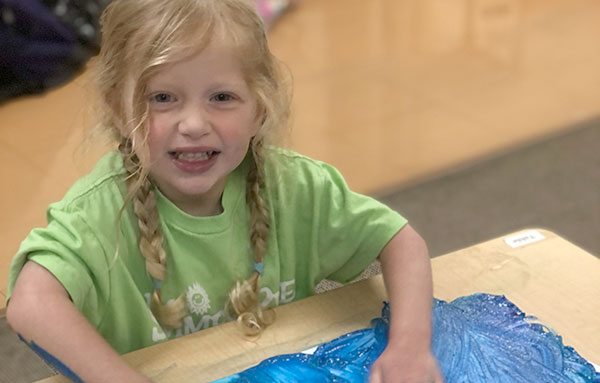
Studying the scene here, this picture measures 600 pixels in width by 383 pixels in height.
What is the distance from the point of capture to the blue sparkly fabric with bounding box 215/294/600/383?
860mm

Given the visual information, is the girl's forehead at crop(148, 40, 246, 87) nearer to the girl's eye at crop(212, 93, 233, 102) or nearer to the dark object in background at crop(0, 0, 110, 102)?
the girl's eye at crop(212, 93, 233, 102)

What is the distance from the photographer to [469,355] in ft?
2.91

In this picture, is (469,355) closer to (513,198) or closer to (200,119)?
(200,119)

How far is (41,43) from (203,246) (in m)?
1.81

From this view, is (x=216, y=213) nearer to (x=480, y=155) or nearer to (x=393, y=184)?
(x=393, y=184)

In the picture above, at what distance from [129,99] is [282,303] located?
1.12 feet

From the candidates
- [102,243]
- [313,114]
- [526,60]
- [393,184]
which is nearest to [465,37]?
[526,60]

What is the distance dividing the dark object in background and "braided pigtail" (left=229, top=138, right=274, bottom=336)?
5.46ft

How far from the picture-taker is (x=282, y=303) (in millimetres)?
1079

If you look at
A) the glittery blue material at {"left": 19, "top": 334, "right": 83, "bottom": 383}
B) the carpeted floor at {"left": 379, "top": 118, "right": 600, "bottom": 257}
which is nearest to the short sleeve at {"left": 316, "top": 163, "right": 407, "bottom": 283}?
the glittery blue material at {"left": 19, "top": 334, "right": 83, "bottom": 383}

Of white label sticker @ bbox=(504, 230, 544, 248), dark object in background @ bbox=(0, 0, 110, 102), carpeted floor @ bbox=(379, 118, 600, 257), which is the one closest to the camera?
white label sticker @ bbox=(504, 230, 544, 248)

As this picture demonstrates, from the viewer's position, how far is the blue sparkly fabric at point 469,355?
0.86 meters

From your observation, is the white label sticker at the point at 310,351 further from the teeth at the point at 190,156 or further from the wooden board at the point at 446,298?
the teeth at the point at 190,156

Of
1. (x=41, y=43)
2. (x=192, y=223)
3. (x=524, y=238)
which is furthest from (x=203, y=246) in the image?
(x=41, y=43)
